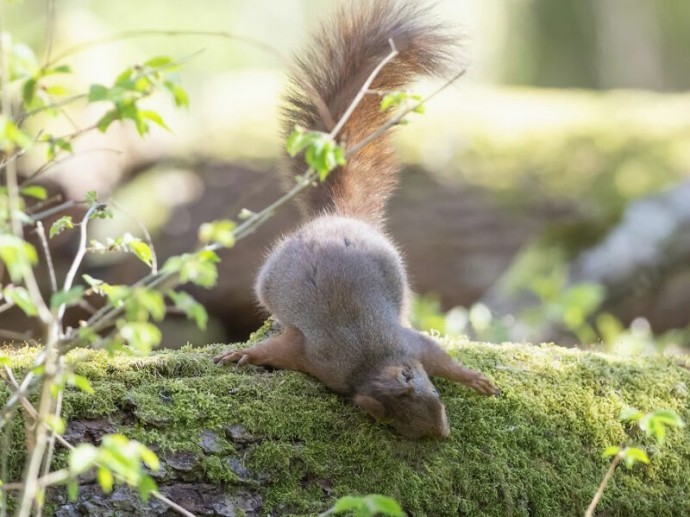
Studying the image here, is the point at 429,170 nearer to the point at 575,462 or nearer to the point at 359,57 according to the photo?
the point at 359,57

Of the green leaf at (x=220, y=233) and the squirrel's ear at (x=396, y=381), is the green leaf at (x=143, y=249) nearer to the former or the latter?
the green leaf at (x=220, y=233)

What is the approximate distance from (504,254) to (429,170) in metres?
1.10

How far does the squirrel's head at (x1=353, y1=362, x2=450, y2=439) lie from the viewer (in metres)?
3.35

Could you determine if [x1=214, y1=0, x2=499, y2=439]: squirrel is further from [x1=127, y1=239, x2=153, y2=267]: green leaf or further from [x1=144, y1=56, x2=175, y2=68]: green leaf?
[x1=144, y1=56, x2=175, y2=68]: green leaf

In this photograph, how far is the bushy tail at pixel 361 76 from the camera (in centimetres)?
442

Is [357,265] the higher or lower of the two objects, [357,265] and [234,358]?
the higher

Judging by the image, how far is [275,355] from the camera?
12.2 feet

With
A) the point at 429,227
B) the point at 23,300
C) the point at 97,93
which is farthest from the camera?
the point at 429,227

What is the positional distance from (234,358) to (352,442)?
2.17 ft

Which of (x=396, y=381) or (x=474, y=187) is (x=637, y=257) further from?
(x=396, y=381)

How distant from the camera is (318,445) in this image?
10.5 feet

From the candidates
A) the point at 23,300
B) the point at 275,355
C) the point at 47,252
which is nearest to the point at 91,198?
the point at 47,252

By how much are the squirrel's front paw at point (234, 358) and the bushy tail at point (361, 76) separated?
129 centimetres

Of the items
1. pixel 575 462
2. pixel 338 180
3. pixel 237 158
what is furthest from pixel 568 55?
pixel 575 462
